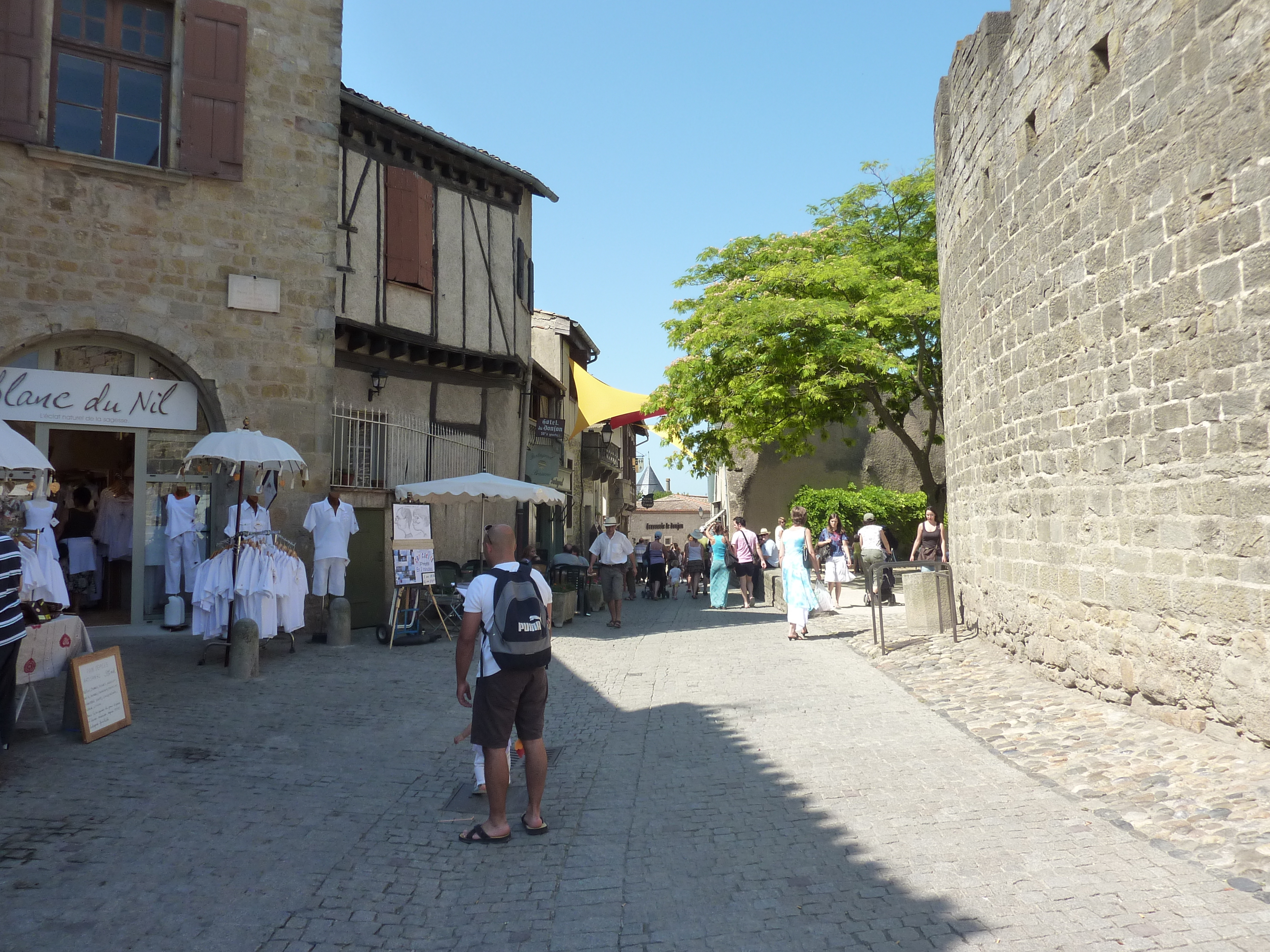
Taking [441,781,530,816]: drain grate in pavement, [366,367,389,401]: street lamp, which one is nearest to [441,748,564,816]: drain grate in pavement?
[441,781,530,816]: drain grate in pavement

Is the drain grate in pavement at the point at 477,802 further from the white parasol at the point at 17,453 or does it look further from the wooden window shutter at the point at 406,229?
the wooden window shutter at the point at 406,229

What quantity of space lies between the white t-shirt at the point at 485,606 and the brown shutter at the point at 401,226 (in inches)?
417

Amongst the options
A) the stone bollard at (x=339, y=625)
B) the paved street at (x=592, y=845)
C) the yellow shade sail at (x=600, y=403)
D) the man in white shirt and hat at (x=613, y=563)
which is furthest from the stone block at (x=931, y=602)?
the yellow shade sail at (x=600, y=403)

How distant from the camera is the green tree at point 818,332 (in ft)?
59.1

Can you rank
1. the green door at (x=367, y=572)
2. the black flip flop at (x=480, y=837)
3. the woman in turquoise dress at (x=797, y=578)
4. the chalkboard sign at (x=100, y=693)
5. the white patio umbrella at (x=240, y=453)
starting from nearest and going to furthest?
the black flip flop at (x=480, y=837) → the chalkboard sign at (x=100, y=693) → the white patio umbrella at (x=240, y=453) → the woman in turquoise dress at (x=797, y=578) → the green door at (x=367, y=572)

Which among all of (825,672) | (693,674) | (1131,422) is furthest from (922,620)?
(1131,422)

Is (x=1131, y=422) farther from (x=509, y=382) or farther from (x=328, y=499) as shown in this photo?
(x=509, y=382)

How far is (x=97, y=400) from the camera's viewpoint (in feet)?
34.1

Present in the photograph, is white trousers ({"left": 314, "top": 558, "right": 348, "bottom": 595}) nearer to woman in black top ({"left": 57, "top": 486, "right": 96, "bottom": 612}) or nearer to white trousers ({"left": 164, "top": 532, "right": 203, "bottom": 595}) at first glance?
white trousers ({"left": 164, "top": 532, "right": 203, "bottom": 595})

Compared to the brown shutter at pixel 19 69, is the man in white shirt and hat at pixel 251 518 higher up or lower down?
lower down

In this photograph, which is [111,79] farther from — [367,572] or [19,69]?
[367,572]

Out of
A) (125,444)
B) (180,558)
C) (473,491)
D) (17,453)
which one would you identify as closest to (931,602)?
(473,491)

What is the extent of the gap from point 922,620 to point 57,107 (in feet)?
35.8

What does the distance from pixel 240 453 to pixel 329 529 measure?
A: 2150 millimetres
